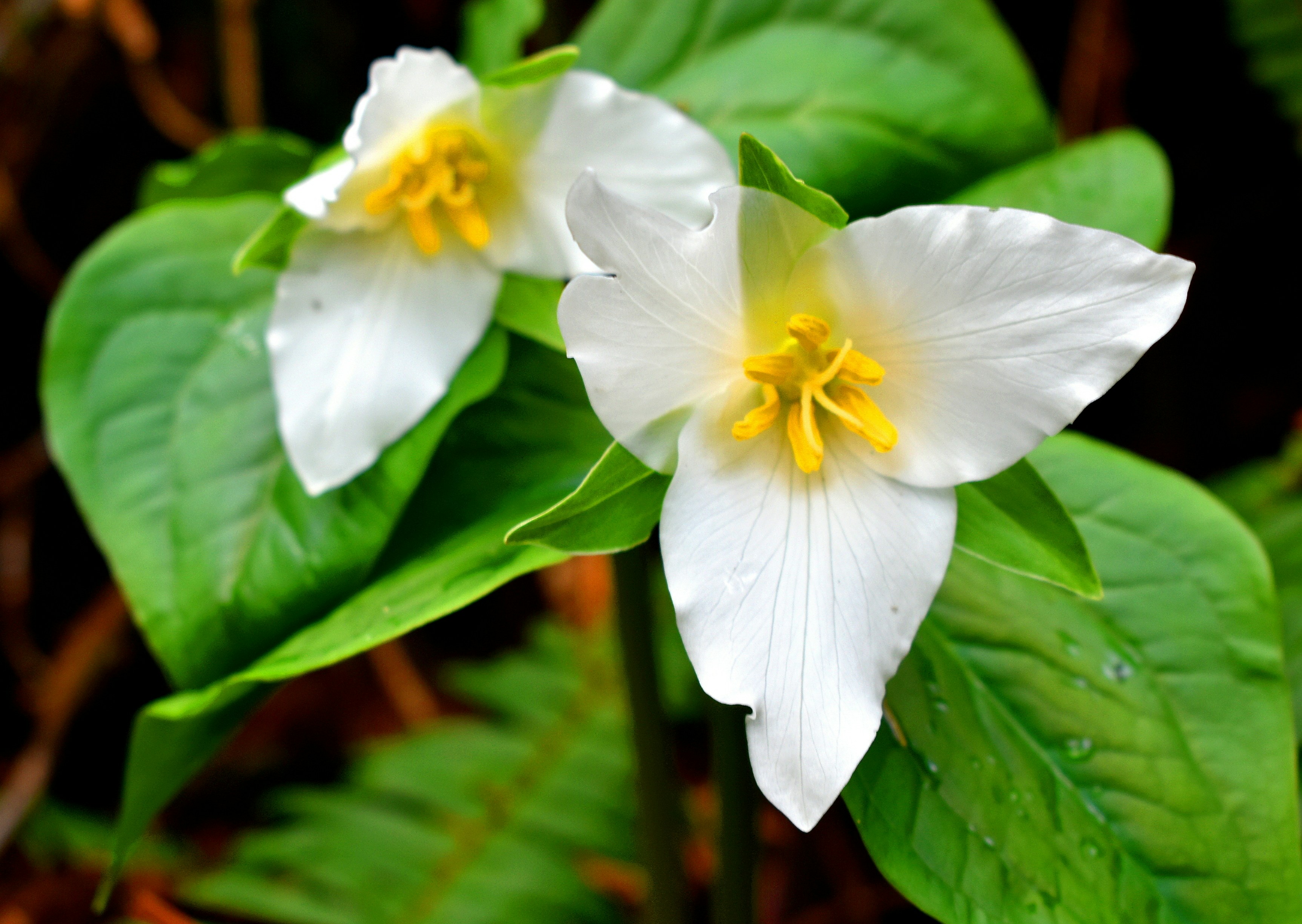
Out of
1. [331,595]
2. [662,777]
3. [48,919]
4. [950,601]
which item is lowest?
[48,919]

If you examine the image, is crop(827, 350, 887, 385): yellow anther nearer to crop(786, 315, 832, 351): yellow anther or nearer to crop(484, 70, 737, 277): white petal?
crop(786, 315, 832, 351): yellow anther

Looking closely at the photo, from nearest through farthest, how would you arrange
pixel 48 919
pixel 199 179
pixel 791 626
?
pixel 791 626
pixel 199 179
pixel 48 919

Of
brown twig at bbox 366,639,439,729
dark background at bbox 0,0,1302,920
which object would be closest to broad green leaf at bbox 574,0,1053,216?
dark background at bbox 0,0,1302,920

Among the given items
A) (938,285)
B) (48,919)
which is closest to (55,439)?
(938,285)

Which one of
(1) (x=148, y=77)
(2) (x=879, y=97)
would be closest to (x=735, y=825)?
(2) (x=879, y=97)

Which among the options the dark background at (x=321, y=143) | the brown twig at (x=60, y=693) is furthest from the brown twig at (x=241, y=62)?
the brown twig at (x=60, y=693)

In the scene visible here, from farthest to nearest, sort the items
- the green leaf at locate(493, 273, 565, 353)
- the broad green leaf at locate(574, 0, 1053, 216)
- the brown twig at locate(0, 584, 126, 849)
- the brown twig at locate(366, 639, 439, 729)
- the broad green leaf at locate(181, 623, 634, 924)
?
1. the brown twig at locate(366, 639, 439, 729)
2. the brown twig at locate(0, 584, 126, 849)
3. the broad green leaf at locate(181, 623, 634, 924)
4. the broad green leaf at locate(574, 0, 1053, 216)
5. the green leaf at locate(493, 273, 565, 353)

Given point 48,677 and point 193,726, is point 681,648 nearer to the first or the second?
point 193,726
